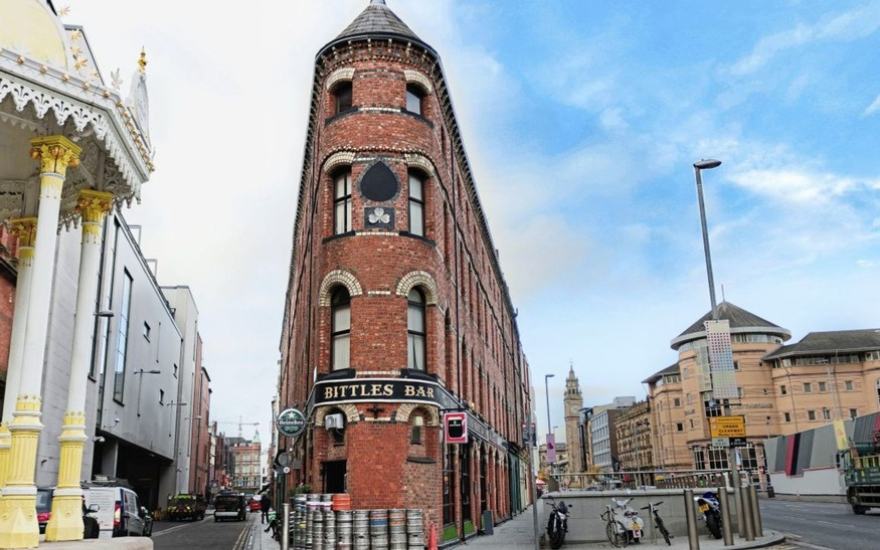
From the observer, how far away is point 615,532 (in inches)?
746

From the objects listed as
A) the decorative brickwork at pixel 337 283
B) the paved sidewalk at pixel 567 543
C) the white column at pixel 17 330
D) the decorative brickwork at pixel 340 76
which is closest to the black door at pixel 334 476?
the paved sidewalk at pixel 567 543

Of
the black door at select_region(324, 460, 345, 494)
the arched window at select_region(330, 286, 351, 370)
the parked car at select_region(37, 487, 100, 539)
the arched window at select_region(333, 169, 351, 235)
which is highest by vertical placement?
the arched window at select_region(333, 169, 351, 235)

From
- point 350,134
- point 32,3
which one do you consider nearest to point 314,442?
point 350,134

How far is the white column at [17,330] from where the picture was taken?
10.3 meters

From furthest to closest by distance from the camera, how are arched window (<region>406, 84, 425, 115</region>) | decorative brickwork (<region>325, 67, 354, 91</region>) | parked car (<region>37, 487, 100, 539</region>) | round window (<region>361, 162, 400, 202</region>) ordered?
arched window (<region>406, 84, 425, 115</region>)
decorative brickwork (<region>325, 67, 354, 91</region>)
round window (<region>361, 162, 400, 202</region>)
parked car (<region>37, 487, 100, 539</region>)

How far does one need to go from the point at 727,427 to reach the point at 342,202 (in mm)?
12700

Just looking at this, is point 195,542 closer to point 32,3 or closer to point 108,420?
point 108,420

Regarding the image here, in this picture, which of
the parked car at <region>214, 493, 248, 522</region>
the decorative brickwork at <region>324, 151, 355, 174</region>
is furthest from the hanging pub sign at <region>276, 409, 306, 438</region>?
the parked car at <region>214, 493, 248, 522</region>

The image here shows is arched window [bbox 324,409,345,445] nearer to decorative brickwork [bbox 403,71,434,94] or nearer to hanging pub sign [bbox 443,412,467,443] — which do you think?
hanging pub sign [bbox 443,412,467,443]

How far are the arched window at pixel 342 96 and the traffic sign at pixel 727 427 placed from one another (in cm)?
1440

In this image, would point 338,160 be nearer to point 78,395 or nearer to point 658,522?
point 78,395

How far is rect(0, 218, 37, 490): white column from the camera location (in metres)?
10.3

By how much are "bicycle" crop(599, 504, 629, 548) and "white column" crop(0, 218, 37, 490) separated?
46.6ft

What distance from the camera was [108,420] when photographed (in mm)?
40750
